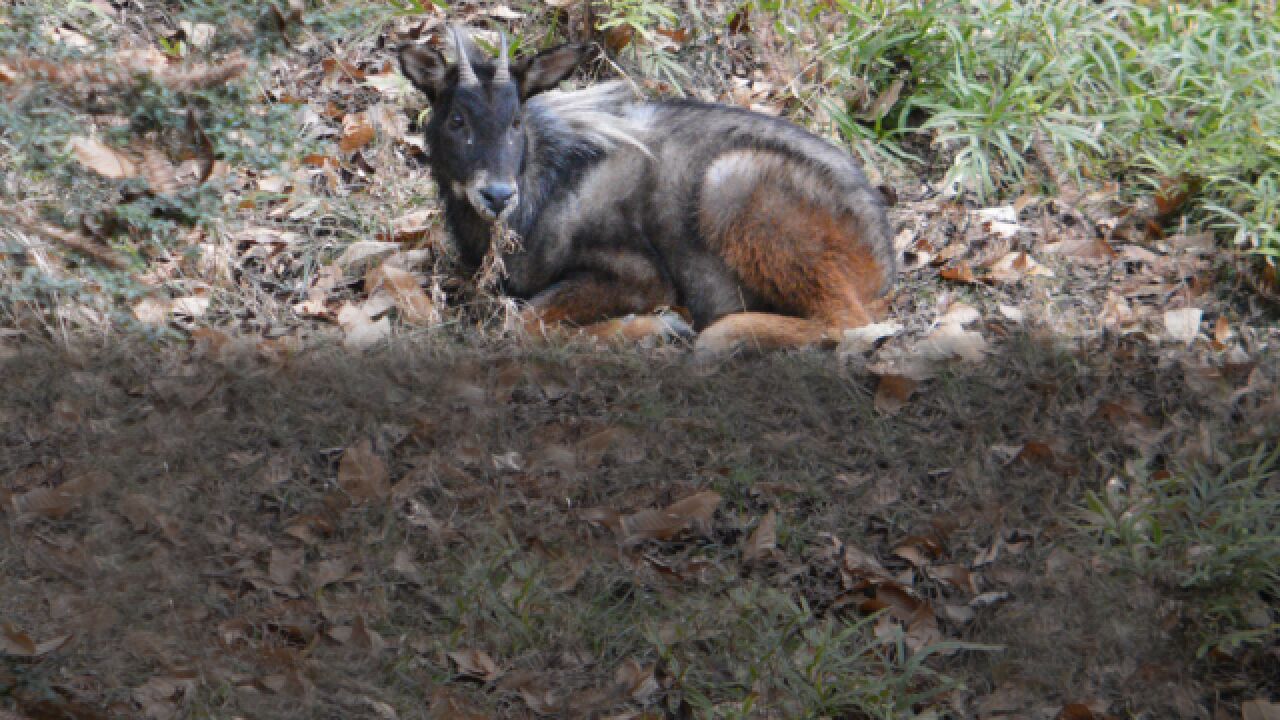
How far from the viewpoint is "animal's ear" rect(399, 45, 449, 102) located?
4824 mm

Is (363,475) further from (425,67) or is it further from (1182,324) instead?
(1182,324)

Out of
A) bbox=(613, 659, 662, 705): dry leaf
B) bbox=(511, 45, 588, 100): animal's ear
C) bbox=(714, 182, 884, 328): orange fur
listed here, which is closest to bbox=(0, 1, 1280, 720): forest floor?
bbox=(613, 659, 662, 705): dry leaf

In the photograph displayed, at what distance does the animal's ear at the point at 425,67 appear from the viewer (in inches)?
190

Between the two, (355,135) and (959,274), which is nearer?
(959,274)

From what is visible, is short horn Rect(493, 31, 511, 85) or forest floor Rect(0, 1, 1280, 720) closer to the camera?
forest floor Rect(0, 1, 1280, 720)

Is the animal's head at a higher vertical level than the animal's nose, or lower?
higher

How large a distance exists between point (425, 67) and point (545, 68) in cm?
48

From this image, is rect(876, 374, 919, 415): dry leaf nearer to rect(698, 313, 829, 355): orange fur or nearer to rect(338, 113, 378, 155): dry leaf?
rect(698, 313, 829, 355): orange fur

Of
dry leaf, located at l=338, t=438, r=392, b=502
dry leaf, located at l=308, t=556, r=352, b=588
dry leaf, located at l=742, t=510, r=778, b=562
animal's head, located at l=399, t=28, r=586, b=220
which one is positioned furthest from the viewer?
animal's head, located at l=399, t=28, r=586, b=220

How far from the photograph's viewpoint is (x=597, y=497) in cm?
382

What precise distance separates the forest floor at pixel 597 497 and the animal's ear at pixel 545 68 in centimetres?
82

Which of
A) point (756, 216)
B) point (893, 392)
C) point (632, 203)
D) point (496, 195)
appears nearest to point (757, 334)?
point (756, 216)

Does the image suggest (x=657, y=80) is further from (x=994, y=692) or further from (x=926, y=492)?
(x=994, y=692)

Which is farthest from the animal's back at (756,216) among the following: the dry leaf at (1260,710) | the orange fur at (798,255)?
the dry leaf at (1260,710)
